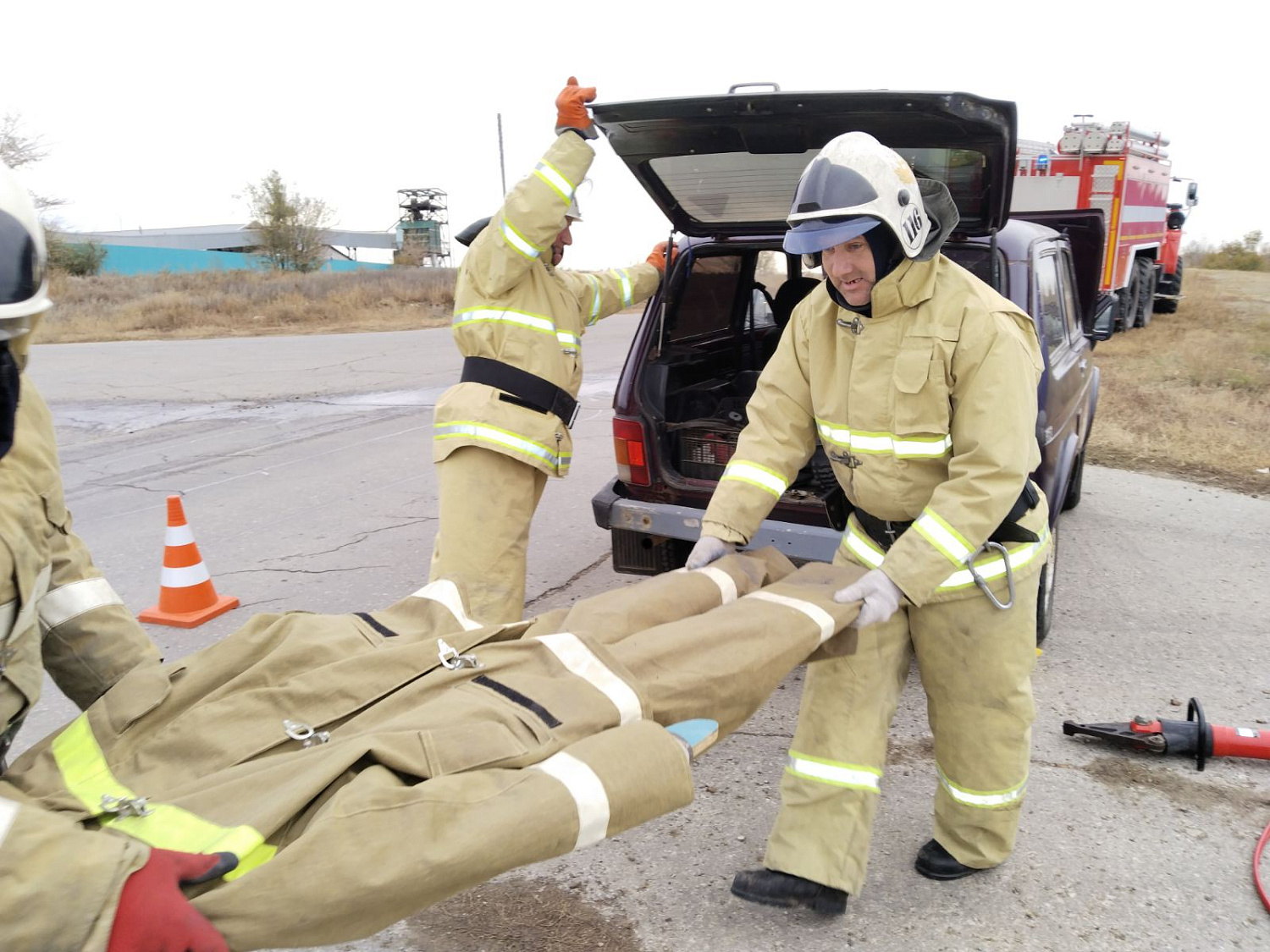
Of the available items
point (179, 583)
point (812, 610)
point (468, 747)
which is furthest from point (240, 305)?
point (468, 747)

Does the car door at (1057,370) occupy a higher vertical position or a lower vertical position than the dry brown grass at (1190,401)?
higher

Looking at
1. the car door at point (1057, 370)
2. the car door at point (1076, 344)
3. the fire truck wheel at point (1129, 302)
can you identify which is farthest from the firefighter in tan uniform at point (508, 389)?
the fire truck wheel at point (1129, 302)

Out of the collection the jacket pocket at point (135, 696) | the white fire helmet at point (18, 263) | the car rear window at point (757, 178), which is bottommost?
the jacket pocket at point (135, 696)

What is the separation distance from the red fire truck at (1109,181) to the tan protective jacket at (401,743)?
30.9 ft

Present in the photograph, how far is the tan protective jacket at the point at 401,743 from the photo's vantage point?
129 cm

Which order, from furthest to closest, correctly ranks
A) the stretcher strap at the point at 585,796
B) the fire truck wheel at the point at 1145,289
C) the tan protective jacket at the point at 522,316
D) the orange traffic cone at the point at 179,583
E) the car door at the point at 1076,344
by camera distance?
the fire truck wheel at the point at 1145,289, the car door at the point at 1076,344, the orange traffic cone at the point at 179,583, the tan protective jacket at the point at 522,316, the stretcher strap at the point at 585,796

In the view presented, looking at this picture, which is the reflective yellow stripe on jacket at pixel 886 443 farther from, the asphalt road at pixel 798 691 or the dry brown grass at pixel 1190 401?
the dry brown grass at pixel 1190 401

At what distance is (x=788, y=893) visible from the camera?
2406 millimetres

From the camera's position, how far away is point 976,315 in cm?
228

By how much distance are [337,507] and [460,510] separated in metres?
3.02

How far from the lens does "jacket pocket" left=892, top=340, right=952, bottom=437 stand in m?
2.26

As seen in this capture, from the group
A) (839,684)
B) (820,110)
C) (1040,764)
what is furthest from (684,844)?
(820,110)

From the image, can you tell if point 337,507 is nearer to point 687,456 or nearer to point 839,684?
point 687,456

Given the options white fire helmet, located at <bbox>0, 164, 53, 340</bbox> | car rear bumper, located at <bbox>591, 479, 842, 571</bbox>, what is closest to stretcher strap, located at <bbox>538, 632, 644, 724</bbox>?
white fire helmet, located at <bbox>0, 164, 53, 340</bbox>
